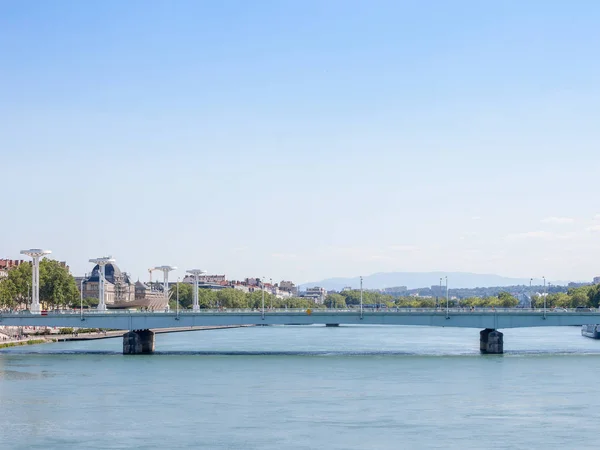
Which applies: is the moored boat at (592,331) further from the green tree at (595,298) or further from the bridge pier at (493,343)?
the bridge pier at (493,343)

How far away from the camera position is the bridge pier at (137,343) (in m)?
98.9

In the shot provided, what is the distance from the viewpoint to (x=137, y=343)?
99250 millimetres

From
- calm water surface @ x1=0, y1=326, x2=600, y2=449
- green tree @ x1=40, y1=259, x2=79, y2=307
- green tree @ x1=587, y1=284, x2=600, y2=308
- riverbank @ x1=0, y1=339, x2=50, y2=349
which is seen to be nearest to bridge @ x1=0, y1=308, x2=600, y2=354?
calm water surface @ x1=0, y1=326, x2=600, y2=449

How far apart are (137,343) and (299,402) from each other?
1678 inches

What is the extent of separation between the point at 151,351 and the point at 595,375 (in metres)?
43.3

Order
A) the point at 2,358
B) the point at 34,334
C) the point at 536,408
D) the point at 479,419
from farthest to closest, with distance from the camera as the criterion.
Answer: the point at 34,334 < the point at 2,358 < the point at 536,408 < the point at 479,419

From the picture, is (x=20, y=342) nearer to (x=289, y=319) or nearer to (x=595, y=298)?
(x=289, y=319)

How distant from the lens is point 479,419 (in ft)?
174

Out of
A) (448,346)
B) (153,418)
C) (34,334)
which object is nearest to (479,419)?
(153,418)

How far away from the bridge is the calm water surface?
19.2 feet

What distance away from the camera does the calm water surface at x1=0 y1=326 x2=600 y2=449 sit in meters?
47.5

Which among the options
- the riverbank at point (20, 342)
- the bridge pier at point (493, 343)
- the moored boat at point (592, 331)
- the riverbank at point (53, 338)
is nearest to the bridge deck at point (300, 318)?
the bridge pier at point (493, 343)

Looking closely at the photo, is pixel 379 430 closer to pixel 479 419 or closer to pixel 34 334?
pixel 479 419

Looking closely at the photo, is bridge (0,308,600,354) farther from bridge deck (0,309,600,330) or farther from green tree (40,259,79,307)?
green tree (40,259,79,307)
